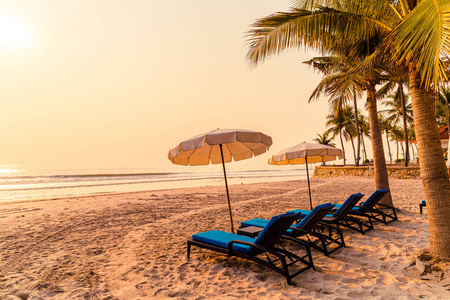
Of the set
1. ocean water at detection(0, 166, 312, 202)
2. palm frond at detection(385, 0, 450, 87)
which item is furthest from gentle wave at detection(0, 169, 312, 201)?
palm frond at detection(385, 0, 450, 87)

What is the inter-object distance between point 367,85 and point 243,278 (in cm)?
665

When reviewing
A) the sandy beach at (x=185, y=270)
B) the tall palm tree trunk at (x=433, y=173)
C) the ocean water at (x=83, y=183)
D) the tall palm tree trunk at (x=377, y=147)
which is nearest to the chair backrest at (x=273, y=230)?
the sandy beach at (x=185, y=270)

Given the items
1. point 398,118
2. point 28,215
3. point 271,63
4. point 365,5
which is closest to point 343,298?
point 271,63

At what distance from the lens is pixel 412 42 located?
2.61 m

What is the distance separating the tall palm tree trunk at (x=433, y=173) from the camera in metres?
3.55

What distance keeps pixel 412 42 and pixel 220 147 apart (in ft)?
12.5

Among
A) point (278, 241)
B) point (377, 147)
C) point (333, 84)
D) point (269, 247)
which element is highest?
point (333, 84)

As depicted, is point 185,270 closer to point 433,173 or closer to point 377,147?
point 433,173

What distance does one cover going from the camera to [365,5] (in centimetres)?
488

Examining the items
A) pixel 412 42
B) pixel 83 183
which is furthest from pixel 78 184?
pixel 412 42

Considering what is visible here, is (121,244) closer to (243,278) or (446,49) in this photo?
(243,278)

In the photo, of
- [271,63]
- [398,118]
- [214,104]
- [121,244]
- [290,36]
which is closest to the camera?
[290,36]

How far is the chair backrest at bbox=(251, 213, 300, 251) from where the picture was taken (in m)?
3.59

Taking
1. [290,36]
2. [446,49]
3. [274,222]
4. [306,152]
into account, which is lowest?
[274,222]
